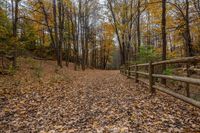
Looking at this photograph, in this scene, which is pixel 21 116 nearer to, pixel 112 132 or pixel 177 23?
pixel 112 132

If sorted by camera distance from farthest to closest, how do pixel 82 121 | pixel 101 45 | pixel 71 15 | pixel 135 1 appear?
1. pixel 101 45
2. pixel 71 15
3. pixel 135 1
4. pixel 82 121

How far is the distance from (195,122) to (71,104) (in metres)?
3.55

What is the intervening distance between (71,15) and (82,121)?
27.1 metres

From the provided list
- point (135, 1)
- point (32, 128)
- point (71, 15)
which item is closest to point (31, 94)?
point (32, 128)

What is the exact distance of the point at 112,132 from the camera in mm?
4199

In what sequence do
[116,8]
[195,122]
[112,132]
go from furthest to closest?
[116,8]
[195,122]
[112,132]

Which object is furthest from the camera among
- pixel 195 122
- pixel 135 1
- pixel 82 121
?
pixel 135 1

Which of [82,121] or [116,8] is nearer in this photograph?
[82,121]

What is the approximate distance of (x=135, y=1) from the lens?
25.0 m

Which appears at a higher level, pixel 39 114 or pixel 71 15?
pixel 71 15

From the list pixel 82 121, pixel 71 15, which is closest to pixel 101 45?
pixel 71 15

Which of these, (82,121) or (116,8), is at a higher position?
(116,8)

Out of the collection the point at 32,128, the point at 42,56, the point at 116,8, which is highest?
the point at 116,8

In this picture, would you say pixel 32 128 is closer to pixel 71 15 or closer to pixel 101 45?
pixel 71 15
